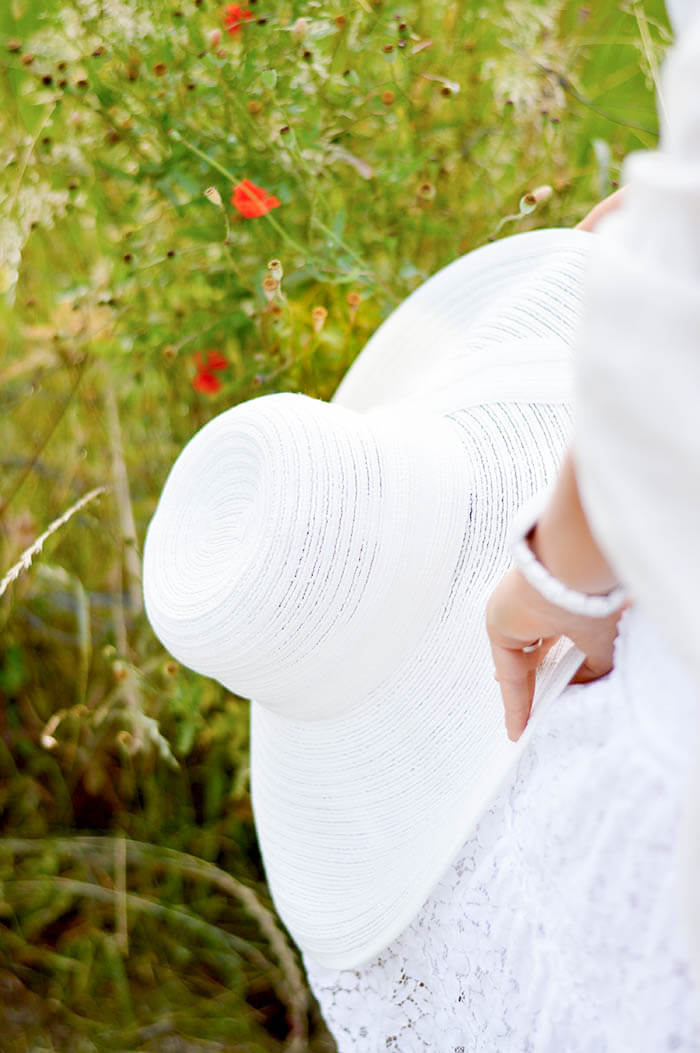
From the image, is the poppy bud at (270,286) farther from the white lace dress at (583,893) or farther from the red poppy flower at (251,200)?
the white lace dress at (583,893)

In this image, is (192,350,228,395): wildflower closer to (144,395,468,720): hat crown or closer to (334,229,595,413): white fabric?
(334,229,595,413): white fabric

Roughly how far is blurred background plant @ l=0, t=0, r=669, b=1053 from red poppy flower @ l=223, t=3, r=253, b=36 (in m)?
0.01

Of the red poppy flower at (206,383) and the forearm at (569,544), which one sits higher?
the forearm at (569,544)

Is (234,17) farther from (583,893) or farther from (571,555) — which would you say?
(583,893)

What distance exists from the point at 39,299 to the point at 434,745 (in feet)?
4.71

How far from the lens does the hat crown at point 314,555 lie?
924 mm

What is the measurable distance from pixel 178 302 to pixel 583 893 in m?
1.16

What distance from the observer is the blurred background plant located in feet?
4.34

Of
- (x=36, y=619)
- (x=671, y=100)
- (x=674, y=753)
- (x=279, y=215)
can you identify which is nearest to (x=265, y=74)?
(x=279, y=215)

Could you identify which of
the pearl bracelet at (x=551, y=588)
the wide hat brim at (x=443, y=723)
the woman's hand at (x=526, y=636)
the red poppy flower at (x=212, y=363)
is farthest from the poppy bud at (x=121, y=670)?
the pearl bracelet at (x=551, y=588)

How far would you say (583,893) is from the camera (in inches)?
27.9

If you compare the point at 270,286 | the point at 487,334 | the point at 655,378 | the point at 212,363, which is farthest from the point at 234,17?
the point at 655,378

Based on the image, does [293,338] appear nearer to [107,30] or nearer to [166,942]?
[107,30]

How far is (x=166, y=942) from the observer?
5.77ft
